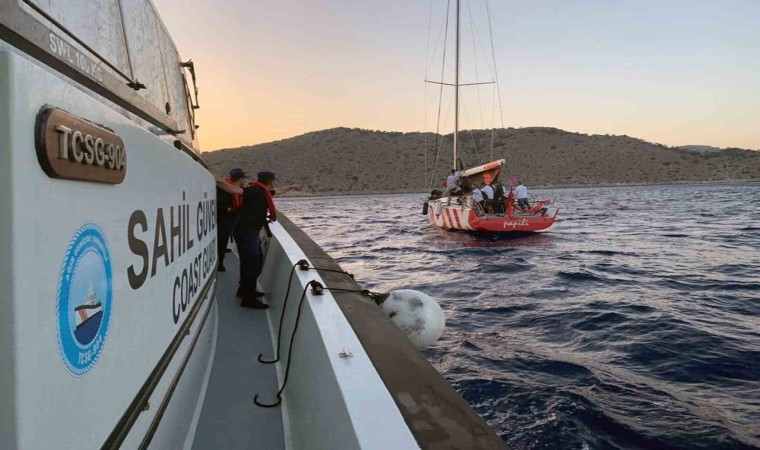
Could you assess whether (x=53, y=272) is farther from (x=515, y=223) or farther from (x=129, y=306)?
(x=515, y=223)

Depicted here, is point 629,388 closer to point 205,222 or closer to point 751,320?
point 751,320

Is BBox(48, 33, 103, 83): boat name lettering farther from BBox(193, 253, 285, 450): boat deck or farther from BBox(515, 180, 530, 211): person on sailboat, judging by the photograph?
BBox(515, 180, 530, 211): person on sailboat

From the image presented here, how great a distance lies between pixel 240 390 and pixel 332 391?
1389 mm

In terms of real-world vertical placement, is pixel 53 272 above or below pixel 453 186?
below

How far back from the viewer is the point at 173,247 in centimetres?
212

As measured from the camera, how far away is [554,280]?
9273 mm

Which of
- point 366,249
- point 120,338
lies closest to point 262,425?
point 120,338

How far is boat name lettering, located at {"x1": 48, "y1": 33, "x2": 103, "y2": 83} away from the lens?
1317 millimetres

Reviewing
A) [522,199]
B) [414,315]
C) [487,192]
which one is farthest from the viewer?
[487,192]


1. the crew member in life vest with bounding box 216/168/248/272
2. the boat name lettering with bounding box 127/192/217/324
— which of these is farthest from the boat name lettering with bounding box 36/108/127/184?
the crew member in life vest with bounding box 216/168/248/272

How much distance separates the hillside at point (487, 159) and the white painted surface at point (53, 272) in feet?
277

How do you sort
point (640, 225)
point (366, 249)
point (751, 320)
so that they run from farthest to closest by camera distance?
point (640, 225), point (366, 249), point (751, 320)

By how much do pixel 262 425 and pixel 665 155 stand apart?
119291mm

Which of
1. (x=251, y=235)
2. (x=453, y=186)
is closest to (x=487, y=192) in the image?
(x=453, y=186)
